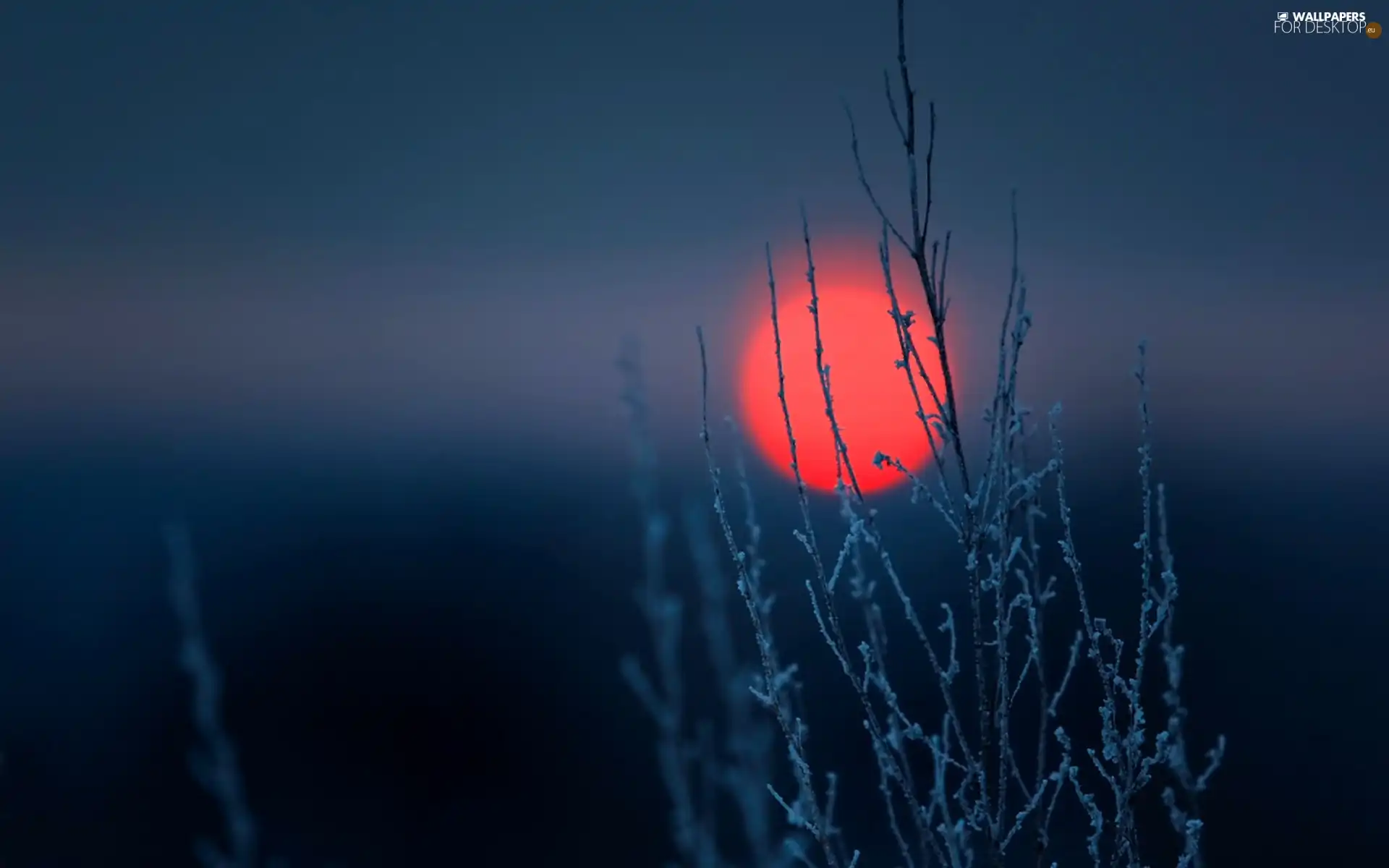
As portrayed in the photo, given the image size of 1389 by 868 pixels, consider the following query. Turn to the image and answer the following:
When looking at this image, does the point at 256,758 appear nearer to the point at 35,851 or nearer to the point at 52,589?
the point at 35,851

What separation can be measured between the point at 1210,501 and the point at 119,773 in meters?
58.8

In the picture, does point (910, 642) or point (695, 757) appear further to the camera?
point (910, 642)

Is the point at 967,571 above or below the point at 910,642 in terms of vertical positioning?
above

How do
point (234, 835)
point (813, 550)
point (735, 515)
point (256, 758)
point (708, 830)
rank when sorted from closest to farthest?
point (708, 830) < point (234, 835) < point (813, 550) < point (735, 515) < point (256, 758)

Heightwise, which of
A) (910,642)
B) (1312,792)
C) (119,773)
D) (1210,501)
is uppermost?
(1210,501)

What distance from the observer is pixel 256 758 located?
143ft

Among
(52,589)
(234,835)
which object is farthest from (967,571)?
(52,589)

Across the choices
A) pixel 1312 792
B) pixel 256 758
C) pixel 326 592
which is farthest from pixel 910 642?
pixel 326 592

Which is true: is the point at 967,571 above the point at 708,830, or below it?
above

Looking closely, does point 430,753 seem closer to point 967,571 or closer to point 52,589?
point 52,589

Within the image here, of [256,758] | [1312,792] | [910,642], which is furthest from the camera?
[256,758]

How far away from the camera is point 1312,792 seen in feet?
110

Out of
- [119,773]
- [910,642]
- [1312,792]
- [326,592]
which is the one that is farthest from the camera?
[326,592]

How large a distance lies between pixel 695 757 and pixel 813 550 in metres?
0.78
